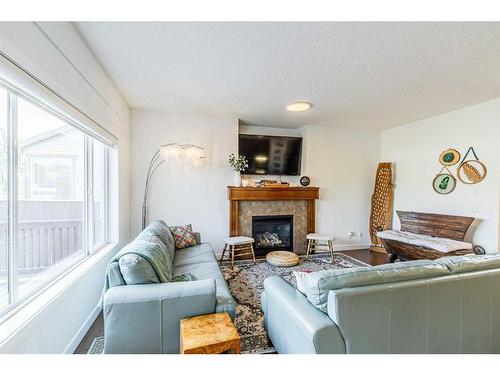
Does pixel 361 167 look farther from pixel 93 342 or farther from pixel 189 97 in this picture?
A: pixel 93 342

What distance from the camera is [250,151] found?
13.5ft

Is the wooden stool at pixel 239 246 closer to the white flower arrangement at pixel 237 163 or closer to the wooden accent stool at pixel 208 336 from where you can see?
the white flower arrangement at pixel 237 163

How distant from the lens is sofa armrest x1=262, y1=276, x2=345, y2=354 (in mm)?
1097

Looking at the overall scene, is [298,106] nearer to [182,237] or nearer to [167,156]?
[167,156]

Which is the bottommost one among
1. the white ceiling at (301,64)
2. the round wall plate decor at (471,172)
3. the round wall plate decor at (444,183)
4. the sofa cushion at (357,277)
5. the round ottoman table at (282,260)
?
the round ottoman table at (282,260)

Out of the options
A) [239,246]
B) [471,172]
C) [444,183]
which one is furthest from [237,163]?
[471,172]

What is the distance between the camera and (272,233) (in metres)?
4.26

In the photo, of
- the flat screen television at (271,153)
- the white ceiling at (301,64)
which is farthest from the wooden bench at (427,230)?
the flat screen television at (271,153)

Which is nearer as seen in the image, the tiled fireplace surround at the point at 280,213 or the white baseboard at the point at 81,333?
the white baseboard at the point at 81,333

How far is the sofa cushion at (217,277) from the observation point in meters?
1.55

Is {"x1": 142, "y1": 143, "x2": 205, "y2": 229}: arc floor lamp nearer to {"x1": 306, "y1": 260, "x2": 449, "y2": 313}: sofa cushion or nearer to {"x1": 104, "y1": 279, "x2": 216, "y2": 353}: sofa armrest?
{"x1": 104, "y1": 279, "x2": 216, "y2": 353}: sofa armrest

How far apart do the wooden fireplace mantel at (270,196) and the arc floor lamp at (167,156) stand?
0.78 m

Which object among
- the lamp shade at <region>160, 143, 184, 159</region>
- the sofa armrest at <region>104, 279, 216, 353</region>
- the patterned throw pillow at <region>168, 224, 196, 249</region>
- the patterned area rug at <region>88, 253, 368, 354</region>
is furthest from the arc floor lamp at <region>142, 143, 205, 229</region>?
the sofa armrest at <region>104, 279, 216, 353</region>
